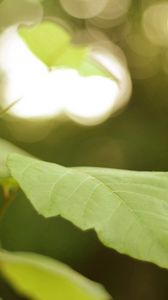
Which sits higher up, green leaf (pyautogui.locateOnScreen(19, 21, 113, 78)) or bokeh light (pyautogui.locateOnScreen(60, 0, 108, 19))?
green leaf (pyautogui.locateOnScreen(19, 21, 113, 78))

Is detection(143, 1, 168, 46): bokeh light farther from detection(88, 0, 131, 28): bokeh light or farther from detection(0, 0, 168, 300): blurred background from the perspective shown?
detection(88, 0, 131, 28): bokeh light

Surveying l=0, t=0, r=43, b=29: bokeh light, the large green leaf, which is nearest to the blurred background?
l=0, t=0, r=43, b=29: bokeh light

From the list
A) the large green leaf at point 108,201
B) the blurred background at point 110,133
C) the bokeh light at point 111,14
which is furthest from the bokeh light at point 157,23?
the large green leaf at point 108,201

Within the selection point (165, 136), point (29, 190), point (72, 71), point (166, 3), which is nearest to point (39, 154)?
point (165, 136)

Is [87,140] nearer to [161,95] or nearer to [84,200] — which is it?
[161,95]

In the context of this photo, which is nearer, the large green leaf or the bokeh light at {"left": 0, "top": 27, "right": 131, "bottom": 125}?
the large green leaf

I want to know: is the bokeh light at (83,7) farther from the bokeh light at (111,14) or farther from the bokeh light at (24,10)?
the bokeh light at (24,10)

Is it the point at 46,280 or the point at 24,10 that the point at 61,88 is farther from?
the point at 24,10
